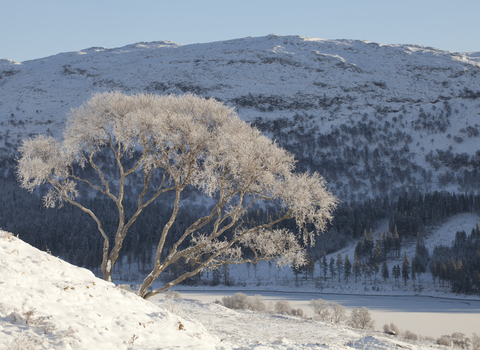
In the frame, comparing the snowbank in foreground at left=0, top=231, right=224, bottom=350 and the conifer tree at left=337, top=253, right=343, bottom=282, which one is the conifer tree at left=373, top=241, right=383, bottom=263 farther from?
the snowbank in foreground at left=0, top=231, right=224, bottom=350

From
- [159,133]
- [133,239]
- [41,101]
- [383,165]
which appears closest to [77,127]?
[159,133]

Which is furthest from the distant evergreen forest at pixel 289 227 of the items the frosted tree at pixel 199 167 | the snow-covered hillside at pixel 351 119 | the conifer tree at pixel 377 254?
the frosted tree at pixel 199 167

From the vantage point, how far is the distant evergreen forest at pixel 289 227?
7106 cm

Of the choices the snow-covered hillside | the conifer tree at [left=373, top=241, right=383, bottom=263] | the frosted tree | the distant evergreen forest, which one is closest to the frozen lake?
the distant evergreen forest

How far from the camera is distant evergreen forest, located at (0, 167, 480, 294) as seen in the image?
71.1 m

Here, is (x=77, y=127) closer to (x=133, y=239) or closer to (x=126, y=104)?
(x=126, y=104)

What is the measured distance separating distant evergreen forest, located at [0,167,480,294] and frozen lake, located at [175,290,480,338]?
32.7 ft

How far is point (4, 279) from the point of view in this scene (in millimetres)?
6727

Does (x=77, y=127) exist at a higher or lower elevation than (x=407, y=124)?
lower

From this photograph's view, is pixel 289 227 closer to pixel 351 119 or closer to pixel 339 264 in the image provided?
pixel 339 264

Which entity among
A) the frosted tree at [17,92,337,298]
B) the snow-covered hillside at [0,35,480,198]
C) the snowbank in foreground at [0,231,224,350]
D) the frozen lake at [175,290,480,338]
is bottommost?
the frozen lake at [175,290,480,338]

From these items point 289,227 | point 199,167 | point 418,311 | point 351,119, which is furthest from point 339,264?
point 351,119

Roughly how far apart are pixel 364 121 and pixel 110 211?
117768 mm

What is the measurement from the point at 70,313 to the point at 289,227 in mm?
84969
